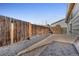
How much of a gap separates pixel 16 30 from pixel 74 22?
748mm

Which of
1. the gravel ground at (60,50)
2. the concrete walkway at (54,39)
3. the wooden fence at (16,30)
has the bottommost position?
the gravel ground at (60,50)

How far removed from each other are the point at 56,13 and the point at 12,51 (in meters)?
0.74

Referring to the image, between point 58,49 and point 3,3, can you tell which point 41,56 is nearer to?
point 58,49

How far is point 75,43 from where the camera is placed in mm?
1772

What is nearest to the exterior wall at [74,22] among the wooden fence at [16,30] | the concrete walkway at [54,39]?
the concrete walkway at [54,39]

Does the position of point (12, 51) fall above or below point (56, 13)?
below

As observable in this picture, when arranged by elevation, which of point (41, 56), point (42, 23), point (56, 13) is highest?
point (56, 13)

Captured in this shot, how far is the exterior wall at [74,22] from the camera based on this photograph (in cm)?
174

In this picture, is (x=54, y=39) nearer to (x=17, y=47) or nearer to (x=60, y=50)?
(x=60, y=50)

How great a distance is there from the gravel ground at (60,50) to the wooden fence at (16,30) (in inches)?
8.6

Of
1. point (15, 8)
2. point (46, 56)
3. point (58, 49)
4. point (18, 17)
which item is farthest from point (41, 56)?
point (15, 8)

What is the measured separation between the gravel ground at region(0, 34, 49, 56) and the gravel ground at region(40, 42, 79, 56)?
18 cm

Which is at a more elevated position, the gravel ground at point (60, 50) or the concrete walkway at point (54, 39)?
the concrete walkway at point (54, 39)

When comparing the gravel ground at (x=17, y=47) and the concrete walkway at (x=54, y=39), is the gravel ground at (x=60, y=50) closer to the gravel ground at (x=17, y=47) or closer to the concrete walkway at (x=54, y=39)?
the concrete walkway at (x=54, y=39)
